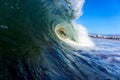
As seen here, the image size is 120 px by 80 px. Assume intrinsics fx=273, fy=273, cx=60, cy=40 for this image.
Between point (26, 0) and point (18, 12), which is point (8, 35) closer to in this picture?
point (18, 12)

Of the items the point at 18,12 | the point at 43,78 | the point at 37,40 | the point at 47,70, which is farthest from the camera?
the point at 18,12

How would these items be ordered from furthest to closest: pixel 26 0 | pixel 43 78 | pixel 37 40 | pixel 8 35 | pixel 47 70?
pixel 26 0 < pixel 37 40 < pixel 8 35 < pixel 47 70 < pixel 43 78

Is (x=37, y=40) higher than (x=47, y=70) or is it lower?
higher

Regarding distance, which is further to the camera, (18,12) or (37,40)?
(18,12)

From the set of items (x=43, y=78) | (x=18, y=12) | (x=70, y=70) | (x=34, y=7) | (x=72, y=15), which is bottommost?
(x=43, y=78)

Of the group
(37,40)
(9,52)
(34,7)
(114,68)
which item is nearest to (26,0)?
(34,7)

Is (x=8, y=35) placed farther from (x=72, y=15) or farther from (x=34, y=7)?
(x=72, y=15)
